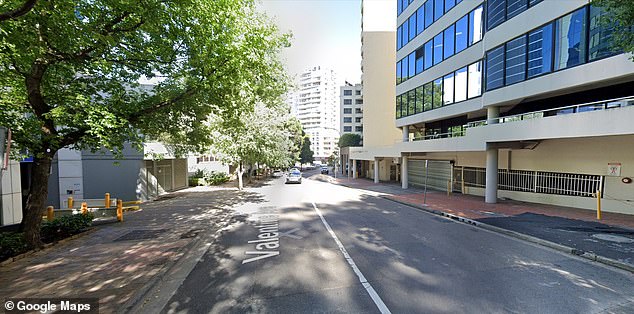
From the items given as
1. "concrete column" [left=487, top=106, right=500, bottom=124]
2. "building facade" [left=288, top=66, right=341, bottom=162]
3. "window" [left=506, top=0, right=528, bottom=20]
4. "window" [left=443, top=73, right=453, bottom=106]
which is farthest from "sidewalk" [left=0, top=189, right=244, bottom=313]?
"building facade" [left=288, top=66, right=341, bottom=162]

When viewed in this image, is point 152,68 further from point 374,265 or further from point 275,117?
point 275,117

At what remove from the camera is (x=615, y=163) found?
1089cm

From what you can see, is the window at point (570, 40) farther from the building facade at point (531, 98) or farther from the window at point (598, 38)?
the window at point (598, 38)

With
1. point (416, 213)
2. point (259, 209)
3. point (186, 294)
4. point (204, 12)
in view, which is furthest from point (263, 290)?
point (416, 213)

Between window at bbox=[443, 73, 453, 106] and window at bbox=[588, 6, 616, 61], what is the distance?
7.80m

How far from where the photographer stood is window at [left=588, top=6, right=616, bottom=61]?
8.90 meters

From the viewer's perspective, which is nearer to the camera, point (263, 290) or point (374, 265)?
point (263, 290)

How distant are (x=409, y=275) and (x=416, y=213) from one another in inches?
290

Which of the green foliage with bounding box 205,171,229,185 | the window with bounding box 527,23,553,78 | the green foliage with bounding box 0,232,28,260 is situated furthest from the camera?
the green foliage with bounding box 205,171,229,185

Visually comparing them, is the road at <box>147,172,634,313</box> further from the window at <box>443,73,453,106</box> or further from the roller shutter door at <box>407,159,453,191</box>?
the roller shutter door at <box>407,159,453,191</box>

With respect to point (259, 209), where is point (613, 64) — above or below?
→ above

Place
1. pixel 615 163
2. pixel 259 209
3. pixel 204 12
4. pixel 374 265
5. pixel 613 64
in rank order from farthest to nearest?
pixel 259 209 → pixel 615 163 → pixel 613 64 → pixel 204 12 → pixel 374 265

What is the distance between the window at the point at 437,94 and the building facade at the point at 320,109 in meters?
97.8

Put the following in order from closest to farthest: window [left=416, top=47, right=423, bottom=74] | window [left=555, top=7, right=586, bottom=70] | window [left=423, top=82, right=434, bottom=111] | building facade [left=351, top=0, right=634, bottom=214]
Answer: building facade [left=351, top=0, right=634, bottom=214] → window [left=555, top=7, right=586, bottom=70] → window [left=423, top=82, right=434, bottom=111] → window [left=416, top=47, right=423, bottom=74]
